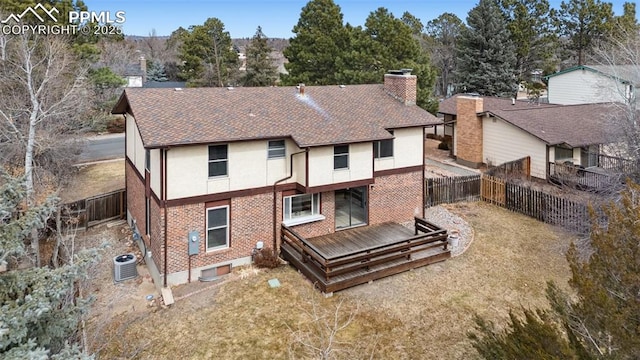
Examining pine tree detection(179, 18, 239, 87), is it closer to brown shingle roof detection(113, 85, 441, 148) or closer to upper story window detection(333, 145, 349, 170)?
brown shingle roof detection(113, 85, 441, 148)

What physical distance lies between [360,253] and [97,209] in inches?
518

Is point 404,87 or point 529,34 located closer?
point 404,87

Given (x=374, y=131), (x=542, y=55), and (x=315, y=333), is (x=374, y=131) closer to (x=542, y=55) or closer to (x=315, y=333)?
(x=315, y=333)

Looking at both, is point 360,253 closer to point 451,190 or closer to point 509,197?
point 451,190

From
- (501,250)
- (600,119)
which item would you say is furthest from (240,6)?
(501,250)

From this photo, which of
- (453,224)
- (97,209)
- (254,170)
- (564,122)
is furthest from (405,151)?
(564,122)

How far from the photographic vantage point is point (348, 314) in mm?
13062

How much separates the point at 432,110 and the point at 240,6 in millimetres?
36148

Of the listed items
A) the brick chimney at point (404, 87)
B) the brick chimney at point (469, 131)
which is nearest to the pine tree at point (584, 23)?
the brick chimney at point (469, 131)

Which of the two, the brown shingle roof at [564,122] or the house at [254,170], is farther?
the brown shingle roof at [564,122]

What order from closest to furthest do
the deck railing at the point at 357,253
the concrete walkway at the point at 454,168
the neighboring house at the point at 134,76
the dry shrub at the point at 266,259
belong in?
the deck railing at the point at 357,253, the dry shrub at the point at 266,259, the concrete walkway at the point at 454,168, the neighboring house at the point at 134,76

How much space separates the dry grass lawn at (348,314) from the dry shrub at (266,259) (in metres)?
0.37

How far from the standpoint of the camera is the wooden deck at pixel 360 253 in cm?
1436

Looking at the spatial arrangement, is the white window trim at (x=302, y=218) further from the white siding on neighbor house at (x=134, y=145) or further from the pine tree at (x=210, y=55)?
the pine tree at (x=210, y=55)
